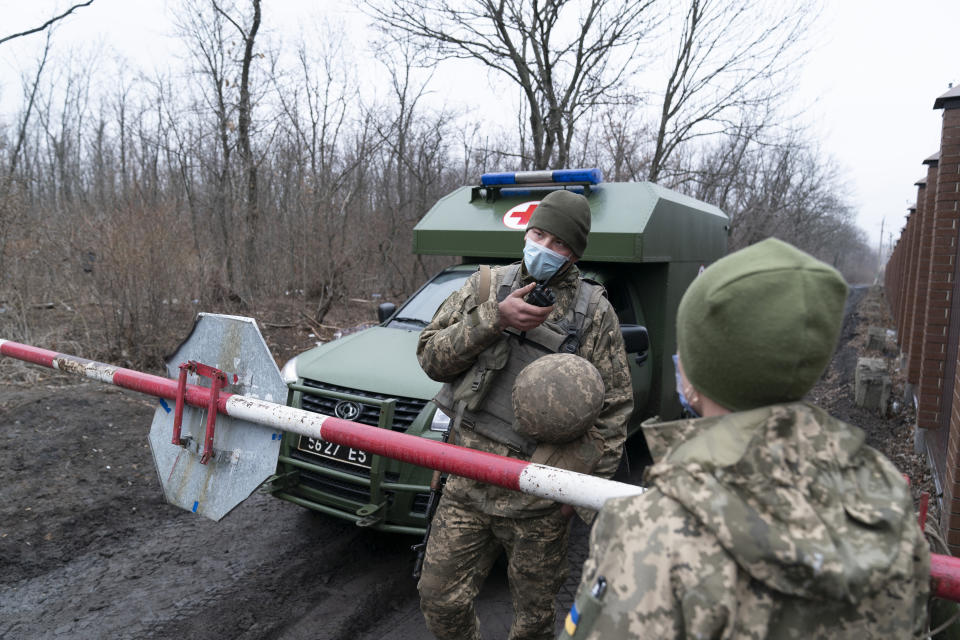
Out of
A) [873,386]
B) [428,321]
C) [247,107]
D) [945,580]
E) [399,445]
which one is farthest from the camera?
[247,107]

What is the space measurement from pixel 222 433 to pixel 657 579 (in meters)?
2.11

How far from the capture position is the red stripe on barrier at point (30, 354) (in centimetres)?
303

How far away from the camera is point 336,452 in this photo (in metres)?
3.56

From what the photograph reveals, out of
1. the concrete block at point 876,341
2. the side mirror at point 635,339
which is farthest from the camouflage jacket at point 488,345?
the concrete block at point 876,341

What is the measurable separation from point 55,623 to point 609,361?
115 inches

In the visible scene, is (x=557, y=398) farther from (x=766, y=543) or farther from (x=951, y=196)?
(x=951, y=196)

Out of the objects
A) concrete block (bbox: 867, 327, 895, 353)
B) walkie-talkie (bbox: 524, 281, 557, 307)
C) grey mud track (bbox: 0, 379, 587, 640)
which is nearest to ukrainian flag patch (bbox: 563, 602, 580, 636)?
walkie-talkie (bbox: 524, 281, 557, 307)

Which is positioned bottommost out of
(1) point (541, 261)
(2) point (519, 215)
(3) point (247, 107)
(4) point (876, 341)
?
(4) point (876, 341)

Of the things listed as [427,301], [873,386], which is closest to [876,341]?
[873,386]

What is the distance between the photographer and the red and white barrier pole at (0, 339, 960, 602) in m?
1.72

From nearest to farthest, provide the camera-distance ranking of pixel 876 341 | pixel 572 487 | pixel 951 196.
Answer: pixel 572 487, pixel 951 196, pixel 876 341

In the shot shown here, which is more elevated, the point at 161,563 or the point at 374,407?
the point at 374,407

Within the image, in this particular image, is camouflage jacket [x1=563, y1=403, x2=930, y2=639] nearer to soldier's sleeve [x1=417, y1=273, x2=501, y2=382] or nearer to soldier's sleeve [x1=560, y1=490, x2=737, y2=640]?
soldier's sleeve [x1=560, y1=490, x2=737, y2=640]

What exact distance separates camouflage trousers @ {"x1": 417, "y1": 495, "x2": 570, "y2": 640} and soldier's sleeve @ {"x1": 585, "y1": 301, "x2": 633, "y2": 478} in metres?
0.30
